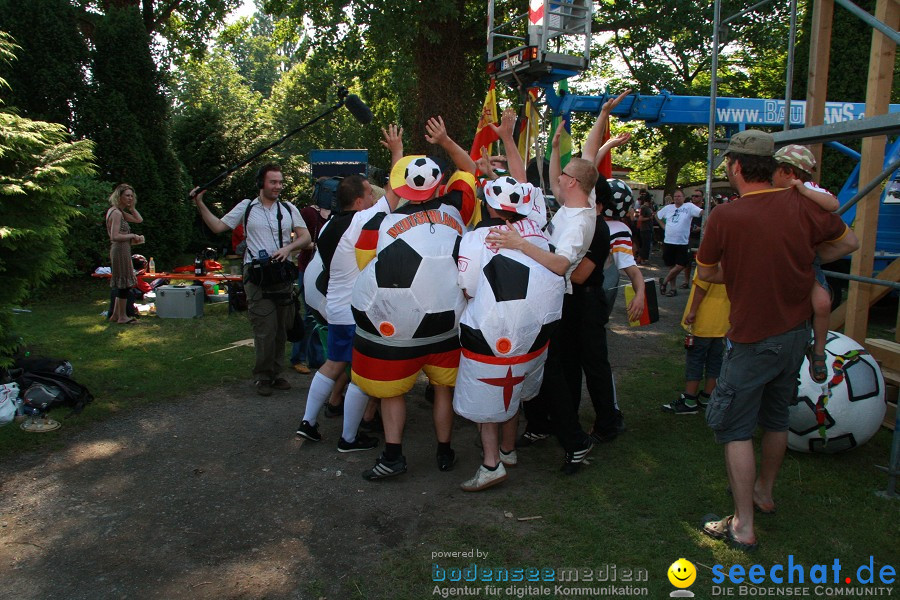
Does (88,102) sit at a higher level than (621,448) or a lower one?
higher

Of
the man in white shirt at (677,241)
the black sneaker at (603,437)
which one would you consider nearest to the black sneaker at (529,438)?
the black sneaker at (603,437)

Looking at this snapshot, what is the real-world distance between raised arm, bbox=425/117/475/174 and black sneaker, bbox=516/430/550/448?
198cm

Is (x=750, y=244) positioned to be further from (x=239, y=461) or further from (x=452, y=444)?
(x=239, y=461)

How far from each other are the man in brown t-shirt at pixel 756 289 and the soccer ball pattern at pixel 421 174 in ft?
5.19

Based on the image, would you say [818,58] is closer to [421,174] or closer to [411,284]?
[421,174]

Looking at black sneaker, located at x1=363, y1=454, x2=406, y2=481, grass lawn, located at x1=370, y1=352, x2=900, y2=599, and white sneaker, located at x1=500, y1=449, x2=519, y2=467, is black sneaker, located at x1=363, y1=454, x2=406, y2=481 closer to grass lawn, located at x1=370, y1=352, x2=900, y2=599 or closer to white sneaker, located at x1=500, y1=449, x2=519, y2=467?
grass lawn, located at x1=370, y1=352, x2=900, y2=599

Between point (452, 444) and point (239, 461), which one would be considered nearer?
point (239, 461)

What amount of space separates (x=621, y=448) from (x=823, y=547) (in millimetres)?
1539

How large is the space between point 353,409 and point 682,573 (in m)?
2.33

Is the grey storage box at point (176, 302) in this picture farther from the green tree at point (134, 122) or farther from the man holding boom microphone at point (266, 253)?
the green tree at point (134, 122)

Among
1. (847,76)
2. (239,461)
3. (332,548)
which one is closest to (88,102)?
(239,461)

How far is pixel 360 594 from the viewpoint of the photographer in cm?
297

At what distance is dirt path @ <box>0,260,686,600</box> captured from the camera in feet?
10.2

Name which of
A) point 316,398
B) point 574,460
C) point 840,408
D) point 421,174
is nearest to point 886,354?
point 840,408
